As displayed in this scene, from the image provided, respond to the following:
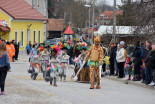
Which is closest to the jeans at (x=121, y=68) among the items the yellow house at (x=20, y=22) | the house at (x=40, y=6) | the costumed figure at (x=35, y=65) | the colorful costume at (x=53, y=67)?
the costumed figure at (x=35, y=65)

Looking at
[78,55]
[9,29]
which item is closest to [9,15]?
[9,29]

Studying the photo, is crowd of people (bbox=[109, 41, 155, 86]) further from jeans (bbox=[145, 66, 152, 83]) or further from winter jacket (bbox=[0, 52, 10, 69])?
winter jacket (bbox=[0, 52, 10, 69])

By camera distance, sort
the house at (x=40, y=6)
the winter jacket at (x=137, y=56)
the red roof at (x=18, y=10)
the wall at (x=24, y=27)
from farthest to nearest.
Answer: the house at (x=40, y=6), the red roof at (x=18, y=10), the wall at (x=24, y=27), the winter jacket at (x=137, y=56)

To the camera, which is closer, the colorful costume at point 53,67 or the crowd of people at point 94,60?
the crowd of people at point 94,60

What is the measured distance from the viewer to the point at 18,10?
54344mm

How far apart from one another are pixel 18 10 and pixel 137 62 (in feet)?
122

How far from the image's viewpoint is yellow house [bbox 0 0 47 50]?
1989 inches

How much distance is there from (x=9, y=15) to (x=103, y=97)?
3803cm

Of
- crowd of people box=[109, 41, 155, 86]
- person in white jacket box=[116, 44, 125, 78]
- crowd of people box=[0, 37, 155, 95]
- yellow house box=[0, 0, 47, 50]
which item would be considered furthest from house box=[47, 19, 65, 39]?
person in white jacket box=[116, 44, 125, 78]

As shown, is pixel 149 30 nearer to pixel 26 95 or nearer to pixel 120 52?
pixel 120 52

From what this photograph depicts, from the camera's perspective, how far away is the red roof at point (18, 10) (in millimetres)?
52144

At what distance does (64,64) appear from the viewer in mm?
18984

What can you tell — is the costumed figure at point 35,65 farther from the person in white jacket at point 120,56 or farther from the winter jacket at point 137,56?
the winter jacket at point 137,56

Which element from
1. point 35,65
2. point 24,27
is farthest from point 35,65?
point 24,27
